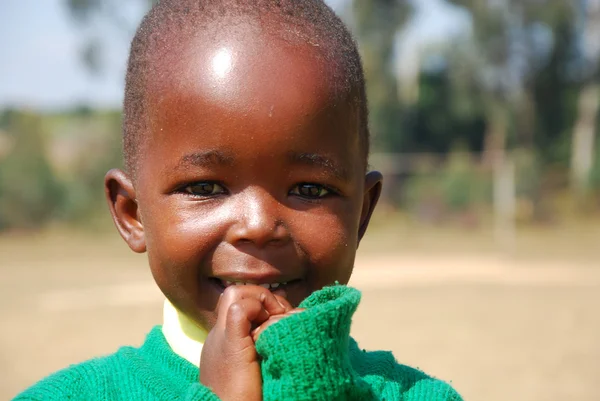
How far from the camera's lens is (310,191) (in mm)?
1564

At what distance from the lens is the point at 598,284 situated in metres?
13.6

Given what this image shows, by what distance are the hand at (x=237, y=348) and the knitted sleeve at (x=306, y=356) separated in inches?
0.9

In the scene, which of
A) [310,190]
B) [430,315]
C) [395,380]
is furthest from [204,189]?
[430,315]

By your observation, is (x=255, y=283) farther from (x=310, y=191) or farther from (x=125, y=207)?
(x=125, y=207)

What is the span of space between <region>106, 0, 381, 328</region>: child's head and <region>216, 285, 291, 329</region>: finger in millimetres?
65

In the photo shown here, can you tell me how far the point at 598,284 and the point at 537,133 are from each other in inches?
627

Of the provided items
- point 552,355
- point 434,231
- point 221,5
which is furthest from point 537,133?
point 221,5

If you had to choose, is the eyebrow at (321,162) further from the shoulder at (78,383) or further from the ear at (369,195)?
the shoulder at (78,383)

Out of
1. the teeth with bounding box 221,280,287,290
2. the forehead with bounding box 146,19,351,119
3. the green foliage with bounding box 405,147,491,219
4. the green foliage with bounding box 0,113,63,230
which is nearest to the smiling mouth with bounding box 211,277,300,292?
the teeth with bounding box 221,280,287,290

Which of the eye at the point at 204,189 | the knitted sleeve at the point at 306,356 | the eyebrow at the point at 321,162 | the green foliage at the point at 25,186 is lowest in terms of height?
the knitted sleeve at the point at 306,356

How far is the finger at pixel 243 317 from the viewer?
137cm

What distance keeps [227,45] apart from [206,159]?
8.5 inches

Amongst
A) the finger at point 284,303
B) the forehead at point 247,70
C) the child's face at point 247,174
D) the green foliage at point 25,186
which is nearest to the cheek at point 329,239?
the child's face at point 247,174

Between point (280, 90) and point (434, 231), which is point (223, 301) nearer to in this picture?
point (280, 90)
